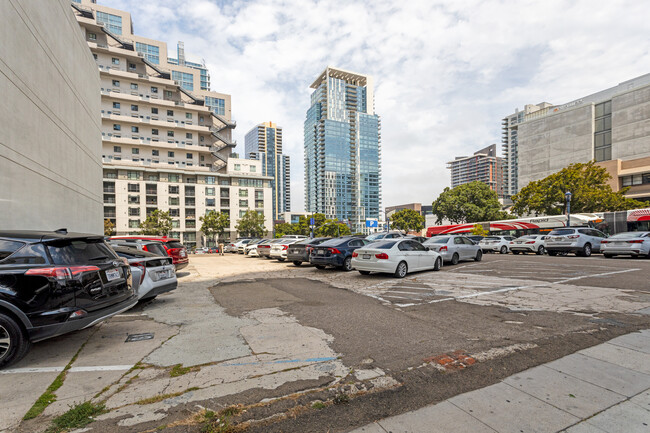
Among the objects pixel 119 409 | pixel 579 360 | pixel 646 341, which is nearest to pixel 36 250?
pixel 119 409

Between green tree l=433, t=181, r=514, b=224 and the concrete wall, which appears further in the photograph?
green tree l=433, t=181, r=514, b=224

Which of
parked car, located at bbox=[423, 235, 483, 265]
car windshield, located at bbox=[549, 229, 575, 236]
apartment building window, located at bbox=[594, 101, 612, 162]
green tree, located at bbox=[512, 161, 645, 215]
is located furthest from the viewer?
apartment building window, located at bbox=[594, 101, 612, 162]

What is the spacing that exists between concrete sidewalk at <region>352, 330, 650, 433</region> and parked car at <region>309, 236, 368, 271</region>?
1041 cm

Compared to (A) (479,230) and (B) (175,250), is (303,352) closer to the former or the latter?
(B) (175,250)

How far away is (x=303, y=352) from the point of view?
4348 millimetres

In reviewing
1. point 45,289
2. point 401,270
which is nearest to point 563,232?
point 401,270

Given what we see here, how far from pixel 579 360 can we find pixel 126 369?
5.55 m

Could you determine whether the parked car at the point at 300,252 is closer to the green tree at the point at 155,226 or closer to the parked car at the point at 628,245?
the parked car at the point at 628,245

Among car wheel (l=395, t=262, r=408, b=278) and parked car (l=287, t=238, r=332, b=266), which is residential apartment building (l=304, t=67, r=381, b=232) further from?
car wheel (l=395, t=262, r=408, b=278)

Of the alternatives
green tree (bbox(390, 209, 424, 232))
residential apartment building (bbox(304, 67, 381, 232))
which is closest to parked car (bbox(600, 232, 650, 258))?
green tree (bbox(390, 209, 424, 232))

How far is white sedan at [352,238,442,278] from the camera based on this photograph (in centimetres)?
1138

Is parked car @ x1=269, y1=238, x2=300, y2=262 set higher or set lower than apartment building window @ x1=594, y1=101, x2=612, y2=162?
lower

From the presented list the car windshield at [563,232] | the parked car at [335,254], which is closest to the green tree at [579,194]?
the car windshield at [563,232]

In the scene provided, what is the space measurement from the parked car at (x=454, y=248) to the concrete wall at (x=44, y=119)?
15.2m
